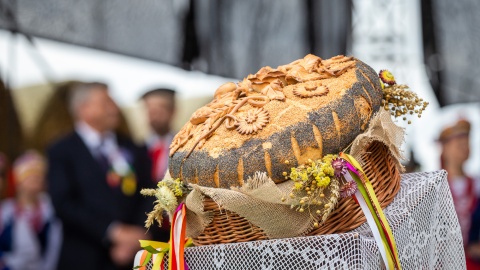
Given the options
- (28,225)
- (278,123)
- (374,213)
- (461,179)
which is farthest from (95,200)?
(374,213)

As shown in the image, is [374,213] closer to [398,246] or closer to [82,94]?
[398,246]

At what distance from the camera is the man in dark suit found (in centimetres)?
471

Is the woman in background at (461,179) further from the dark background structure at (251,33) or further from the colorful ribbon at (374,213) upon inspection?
the colorful ribbon at (374,213)

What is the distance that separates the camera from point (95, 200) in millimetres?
4762

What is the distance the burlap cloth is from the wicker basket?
0.10 ft

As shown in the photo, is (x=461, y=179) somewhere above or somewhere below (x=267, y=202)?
below

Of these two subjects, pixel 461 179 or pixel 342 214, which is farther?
pixel 461 179

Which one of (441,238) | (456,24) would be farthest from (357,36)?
(441,238)

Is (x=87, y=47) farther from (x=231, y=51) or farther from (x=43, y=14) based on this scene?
(x=231, y=51)

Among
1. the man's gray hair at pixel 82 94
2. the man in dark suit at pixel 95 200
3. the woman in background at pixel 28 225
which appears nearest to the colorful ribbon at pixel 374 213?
the man in dark suit at pixel 95 200

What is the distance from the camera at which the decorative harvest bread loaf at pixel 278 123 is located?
2121 mm

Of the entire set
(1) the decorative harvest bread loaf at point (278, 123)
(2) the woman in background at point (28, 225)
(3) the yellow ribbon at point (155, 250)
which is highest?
(1) the decorative harvest bread loaf at point (278, 123)

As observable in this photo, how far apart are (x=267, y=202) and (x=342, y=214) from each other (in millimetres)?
207

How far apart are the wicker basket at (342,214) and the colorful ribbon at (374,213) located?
5 cm
